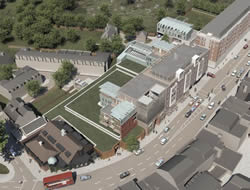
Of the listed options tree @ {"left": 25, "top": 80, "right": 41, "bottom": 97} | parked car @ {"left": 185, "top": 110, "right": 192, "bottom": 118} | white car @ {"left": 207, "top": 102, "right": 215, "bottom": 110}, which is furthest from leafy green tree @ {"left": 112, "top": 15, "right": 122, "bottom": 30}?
white car @ {"left": 207, "top": 102, "right": 215, "bottom": 110}

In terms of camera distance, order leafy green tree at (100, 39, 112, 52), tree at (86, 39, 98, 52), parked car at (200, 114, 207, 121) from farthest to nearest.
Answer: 1. tree at (86, 39, 98, 52)
2. leafy green tree at (100, 39, 112, 52)
3. parked car at (200, 114, 207, 121)

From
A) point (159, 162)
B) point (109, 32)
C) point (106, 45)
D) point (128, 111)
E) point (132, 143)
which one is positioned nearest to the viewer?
point (159, 162)

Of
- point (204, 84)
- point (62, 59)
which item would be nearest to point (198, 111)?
point (204, 84)

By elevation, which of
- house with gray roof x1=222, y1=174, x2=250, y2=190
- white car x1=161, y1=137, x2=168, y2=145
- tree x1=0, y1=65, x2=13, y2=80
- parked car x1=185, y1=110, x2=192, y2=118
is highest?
tree x1=0, y1=65, x2=13, y2=80

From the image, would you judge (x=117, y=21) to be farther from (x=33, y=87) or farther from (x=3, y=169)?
(x=3, y=169)

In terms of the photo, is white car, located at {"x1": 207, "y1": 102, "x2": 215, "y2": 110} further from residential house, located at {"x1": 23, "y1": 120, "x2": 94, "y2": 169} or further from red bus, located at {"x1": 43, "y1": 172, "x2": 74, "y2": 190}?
red bus, located at {"x1": 43, "y1": 172, "x2": 74, "y2": 190}

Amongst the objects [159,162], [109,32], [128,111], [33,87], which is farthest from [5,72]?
[159,162]
